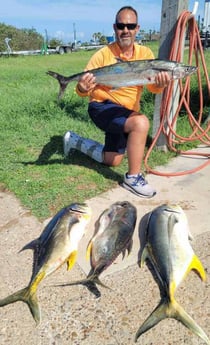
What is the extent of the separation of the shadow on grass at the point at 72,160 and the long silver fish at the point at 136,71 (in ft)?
3.18

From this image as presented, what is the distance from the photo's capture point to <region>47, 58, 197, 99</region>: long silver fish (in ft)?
10.3

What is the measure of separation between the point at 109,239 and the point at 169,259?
47 cm

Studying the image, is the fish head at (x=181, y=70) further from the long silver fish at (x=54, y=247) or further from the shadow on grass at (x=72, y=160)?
the long silver fish at (x=54, y=247)

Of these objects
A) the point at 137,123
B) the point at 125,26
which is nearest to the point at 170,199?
the point at 137,123

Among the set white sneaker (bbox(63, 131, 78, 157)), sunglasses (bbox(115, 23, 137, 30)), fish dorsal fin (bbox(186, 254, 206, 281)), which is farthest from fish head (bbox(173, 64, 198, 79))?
fish dorsal fin (bbox(186, 254, 206, 281))

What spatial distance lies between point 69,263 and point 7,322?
22.6 inches

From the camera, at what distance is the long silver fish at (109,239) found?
7.71ft

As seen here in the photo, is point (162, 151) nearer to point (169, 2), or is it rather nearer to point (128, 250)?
point (169, 2)

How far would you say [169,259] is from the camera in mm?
2297

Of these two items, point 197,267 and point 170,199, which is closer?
point 197,267

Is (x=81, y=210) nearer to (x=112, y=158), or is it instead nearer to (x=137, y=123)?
(x=137, y=123)

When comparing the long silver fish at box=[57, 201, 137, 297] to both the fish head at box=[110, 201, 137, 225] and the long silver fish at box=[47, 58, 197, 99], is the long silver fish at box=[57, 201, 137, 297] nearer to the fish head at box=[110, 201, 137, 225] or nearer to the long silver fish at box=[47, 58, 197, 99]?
the fish head at box=[110, 201, 137, 225]

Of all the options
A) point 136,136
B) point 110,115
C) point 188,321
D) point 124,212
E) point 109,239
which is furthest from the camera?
point 110,115

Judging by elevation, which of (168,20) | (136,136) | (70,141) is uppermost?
(168,20)
